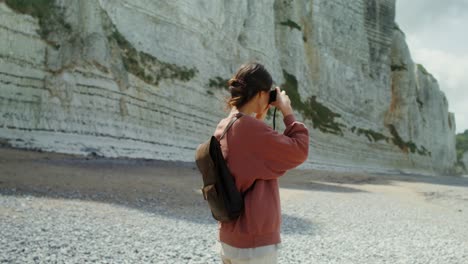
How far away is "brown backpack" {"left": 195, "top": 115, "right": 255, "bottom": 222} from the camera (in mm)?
2281

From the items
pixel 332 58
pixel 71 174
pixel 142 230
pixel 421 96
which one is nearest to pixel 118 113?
pixel 71 174

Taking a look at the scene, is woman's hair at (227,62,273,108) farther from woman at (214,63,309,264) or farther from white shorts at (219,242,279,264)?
white shorts at (219,242,279,264)

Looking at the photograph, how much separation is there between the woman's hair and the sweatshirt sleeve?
191 mm

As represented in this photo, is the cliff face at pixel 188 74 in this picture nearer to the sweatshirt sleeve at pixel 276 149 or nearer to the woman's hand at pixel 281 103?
the woman's hand at pixel 281 103

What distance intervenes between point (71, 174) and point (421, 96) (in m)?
39.3

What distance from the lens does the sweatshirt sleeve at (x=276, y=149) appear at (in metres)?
2.29

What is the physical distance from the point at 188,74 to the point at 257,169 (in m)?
18.7

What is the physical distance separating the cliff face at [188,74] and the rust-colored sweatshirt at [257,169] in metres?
12.7

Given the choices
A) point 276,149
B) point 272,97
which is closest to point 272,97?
point 272,97

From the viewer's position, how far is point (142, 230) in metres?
6.40

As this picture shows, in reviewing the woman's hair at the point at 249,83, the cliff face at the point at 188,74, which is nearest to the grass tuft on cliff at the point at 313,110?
the cliff face at the point at 188,74

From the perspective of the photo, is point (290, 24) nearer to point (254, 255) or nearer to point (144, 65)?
point (144, 65)

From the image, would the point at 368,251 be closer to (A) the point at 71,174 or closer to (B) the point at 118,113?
(A) the point at 71,174

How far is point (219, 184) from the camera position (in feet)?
7.59
